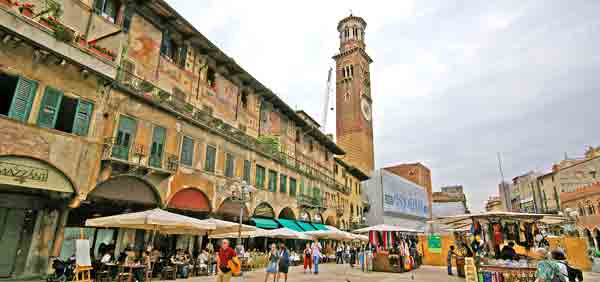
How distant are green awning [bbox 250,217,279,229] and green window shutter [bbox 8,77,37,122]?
13036 mm

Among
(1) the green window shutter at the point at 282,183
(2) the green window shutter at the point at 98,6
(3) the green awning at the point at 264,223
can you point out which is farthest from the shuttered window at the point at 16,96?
(1) the green window shutter at the point at 282,183

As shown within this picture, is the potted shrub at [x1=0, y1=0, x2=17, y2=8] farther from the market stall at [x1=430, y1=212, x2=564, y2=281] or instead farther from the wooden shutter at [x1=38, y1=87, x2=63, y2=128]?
the market stall at [x1=430, y1=212, x2=564, y2=281]

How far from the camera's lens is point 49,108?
11.4 meters

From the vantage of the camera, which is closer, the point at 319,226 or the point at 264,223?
the point at 264,223

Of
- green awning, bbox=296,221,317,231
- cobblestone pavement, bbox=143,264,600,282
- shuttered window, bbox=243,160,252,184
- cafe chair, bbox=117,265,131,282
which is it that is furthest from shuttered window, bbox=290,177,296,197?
cafe chair, bbox=117,265,131,282

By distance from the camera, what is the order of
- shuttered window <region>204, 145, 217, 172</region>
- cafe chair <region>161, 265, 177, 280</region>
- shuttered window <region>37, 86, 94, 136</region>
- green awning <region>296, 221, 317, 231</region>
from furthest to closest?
green awning <region>296, 221, 317, 231</region>, shuttered window <region>204, 145, 217, 172</region>, cafe chair <region>161, 265, 177, 280</region>, shuttered window <region>37, 86, 94, 136</region>

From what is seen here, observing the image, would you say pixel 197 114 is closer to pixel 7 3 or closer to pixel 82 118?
pixel 82 118

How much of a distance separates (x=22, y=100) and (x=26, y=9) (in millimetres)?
3172

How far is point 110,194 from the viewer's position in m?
13.0

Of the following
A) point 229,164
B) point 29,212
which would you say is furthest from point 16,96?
point 229,164

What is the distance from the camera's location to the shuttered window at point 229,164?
19245 mm

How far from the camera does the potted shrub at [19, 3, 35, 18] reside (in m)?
10.9

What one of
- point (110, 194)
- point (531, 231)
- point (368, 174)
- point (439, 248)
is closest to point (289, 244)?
point (439, 248)

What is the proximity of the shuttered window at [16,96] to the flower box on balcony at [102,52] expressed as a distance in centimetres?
270
